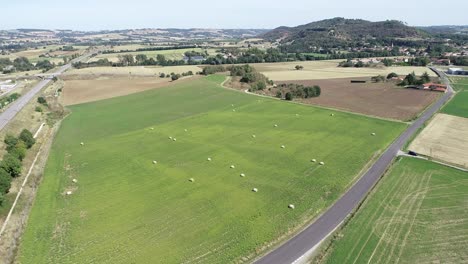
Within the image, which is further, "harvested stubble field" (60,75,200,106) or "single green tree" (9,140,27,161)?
"harvested stubble field" (60,75,200,106)

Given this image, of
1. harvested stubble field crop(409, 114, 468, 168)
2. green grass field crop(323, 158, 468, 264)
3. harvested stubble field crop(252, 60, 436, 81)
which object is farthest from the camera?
harvested stubble field crop(252, 60, 436, 81)

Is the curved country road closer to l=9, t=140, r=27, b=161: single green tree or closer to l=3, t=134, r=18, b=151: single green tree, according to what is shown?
l=3, t=134, r=18, b=151: single green tree

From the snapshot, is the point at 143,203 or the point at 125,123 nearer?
the point at 143,203

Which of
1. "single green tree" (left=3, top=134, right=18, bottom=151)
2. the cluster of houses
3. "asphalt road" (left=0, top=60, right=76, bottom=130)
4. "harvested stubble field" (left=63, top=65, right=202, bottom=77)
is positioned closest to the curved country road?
"asphalt road" (left=0, top=60, right=76, bottom=130)

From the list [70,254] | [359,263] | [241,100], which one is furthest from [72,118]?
[359,263]

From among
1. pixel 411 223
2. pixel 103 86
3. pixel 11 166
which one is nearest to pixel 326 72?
pixel 103 86

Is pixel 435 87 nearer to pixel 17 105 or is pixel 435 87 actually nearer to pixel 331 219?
pixel 331 219

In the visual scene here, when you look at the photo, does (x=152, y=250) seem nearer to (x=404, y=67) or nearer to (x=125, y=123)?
(x=125, y=123)
